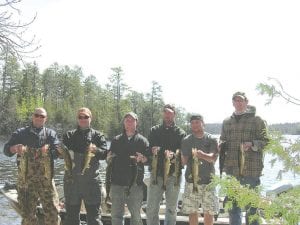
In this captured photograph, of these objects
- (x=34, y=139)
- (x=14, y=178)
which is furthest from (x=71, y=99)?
(x=34, y=139)

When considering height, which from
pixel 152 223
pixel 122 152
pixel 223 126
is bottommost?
pixel 152 223

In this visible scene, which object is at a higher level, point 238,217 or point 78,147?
point 78,147

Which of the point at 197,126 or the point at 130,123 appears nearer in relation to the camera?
the point at 197,126

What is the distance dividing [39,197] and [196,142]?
2831mm

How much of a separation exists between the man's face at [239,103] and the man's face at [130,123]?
66.6 inches

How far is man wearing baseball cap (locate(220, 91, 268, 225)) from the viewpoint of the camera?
22.9ft

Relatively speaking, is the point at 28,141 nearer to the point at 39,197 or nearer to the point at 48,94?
the point at 39,197

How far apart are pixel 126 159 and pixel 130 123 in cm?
62

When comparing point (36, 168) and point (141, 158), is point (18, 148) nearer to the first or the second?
point (36, 168)

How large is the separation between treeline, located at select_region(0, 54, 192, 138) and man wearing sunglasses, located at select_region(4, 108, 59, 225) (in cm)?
5981

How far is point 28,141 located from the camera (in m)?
7.39

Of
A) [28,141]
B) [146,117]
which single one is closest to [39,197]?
[28,141]

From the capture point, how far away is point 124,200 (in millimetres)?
7488

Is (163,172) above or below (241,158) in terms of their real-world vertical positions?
below
